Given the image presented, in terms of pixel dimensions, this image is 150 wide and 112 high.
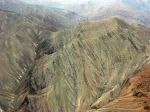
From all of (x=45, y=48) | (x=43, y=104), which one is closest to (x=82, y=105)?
(x=43, y=104)

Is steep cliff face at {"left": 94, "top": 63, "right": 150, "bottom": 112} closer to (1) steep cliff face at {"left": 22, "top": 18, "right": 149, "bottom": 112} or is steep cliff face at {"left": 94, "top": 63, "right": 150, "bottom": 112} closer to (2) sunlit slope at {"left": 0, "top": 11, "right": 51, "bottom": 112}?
(1) steep cliff face at {"left": 22, "top": 18, "right": 149, "bottom": 112}

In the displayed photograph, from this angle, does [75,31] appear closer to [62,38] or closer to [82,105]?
[62,38]

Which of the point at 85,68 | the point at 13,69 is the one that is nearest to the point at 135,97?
the point at 85,68

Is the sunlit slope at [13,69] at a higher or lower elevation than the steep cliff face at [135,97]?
lower

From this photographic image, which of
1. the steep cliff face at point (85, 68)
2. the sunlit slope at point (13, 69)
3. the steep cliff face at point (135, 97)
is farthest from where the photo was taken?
the sunlit slope at point (13, 69)

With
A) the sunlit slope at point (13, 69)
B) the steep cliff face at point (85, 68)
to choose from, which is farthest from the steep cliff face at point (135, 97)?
the sunlit slope at point (13, 69)

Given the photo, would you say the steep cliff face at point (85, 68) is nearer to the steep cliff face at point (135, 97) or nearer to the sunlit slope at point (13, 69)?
the sunlit slope at point (13, 69)

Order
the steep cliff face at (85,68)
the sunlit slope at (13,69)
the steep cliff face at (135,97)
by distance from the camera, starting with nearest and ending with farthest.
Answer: the steep cliff face at (135,97), the steep cliff face at (85,68), the sunlit slope at (13,69)

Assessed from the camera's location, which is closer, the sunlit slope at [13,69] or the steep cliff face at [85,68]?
the steep cliff face at [85,68]

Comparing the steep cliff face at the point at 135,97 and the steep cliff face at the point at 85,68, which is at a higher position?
the steep cliff face at the point at 135,97

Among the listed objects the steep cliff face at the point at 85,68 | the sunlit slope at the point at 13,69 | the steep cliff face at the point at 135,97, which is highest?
the steep cliff face at the point at 135,97
